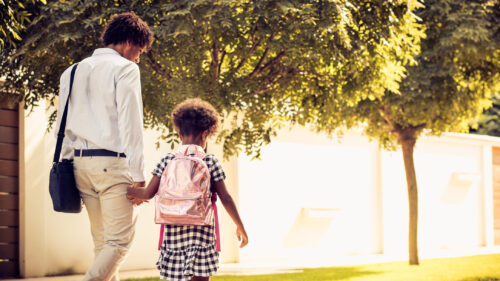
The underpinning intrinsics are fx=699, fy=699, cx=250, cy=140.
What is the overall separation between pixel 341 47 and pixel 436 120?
5.94 metres

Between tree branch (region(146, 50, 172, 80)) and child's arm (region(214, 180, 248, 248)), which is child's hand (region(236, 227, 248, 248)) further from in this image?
tree branch (region(146, 50, 172, 80))

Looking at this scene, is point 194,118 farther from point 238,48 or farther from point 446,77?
point 446,77

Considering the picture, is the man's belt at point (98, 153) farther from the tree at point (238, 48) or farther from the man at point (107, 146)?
the tree at point (238, 48)

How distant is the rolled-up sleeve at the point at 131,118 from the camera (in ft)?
13.7

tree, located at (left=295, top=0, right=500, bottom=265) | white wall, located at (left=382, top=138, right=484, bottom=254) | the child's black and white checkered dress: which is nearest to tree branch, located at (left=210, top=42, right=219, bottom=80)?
tree, located at (left=295, top=0, right=500, bottom=265)

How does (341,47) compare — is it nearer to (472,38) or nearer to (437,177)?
(472,38)

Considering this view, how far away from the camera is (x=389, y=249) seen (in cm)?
1762

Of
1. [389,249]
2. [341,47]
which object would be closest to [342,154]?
[389,249]

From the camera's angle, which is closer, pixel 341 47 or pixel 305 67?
pixel 341 47

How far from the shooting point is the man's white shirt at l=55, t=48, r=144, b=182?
13.8 feet

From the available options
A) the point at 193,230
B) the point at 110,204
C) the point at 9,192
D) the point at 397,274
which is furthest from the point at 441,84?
the point at 110,204

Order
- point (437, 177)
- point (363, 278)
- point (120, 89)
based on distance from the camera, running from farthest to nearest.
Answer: point (437, 177) < point (363, 278) < point (120, 89)

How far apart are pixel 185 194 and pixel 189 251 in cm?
34

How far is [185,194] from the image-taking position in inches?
166
